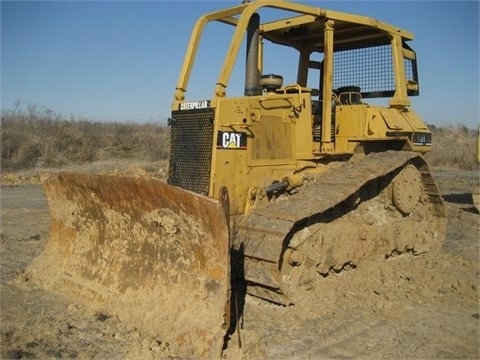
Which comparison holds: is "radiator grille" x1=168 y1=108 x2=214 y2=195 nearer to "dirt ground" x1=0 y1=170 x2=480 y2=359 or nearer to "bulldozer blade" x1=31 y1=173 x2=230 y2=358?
"bulldozer blade" x1=31 y1=173 x2=230 y2=358

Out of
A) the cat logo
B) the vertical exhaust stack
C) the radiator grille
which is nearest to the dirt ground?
the radiator grille

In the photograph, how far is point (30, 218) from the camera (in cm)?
1042

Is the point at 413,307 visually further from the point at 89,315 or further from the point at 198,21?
the point at 198,21

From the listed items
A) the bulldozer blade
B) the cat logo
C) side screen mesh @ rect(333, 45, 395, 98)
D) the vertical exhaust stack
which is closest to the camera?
the bulldozer blade

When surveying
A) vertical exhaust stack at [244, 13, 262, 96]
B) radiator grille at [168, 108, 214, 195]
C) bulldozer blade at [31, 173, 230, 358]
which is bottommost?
bulldozer blade at [31, 173, 230, 358]

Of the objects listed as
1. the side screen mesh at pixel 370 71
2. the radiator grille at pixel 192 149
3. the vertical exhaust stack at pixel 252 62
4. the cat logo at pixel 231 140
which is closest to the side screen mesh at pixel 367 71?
the side screen mesh at pixel 370 71

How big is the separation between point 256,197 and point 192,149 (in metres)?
0.84

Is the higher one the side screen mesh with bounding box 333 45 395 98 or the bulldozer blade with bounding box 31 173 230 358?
the side screen mesh with bounding box 333 45 395 98

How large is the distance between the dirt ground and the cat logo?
1.54 m

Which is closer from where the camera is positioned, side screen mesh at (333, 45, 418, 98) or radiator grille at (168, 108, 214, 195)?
radiator grille at (168, 108, 214, 195)

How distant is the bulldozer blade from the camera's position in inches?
162

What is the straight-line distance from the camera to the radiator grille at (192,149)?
17.5ft

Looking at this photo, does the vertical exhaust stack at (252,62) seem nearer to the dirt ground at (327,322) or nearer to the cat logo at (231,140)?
the cat logo at (231,140)

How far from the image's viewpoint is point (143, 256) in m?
5.01
